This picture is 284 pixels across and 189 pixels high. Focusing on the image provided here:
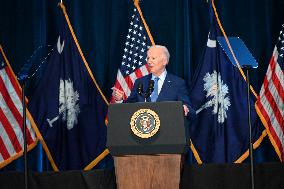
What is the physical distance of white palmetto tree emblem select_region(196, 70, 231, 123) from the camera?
211 inches

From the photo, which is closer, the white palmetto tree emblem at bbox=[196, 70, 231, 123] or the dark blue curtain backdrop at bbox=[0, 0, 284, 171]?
the white palmetto tree emblem at bbox=[196, 70, 231, 123]

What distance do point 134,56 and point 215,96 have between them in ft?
3.29

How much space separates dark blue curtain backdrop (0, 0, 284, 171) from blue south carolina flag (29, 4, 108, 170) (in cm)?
18

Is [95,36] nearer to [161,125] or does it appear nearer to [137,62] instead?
[137,62]

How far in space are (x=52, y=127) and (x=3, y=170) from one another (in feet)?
2.80

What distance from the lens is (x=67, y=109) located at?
550cm

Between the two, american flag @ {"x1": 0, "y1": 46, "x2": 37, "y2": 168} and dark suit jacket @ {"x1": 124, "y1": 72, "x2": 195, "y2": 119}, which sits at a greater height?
dark suit jacket @ {"x1": 124, "y1": 72, "x2": 195, "y2": 119}

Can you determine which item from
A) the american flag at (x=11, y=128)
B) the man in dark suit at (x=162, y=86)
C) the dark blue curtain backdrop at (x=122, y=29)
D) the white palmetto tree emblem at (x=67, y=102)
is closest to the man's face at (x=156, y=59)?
the man in dark suit at (x=162, y=86)

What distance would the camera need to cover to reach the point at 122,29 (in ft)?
18.7

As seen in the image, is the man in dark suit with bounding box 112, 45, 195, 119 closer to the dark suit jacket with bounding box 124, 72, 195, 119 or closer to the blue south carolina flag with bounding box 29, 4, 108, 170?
the dark suit jacket with bounding box 124, 72, 195, 119

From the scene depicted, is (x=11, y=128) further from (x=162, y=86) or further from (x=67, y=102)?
(x=162, y=86)

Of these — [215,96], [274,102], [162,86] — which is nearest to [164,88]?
[162,86]

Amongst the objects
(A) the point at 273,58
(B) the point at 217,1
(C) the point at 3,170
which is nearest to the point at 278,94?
(A) the point at 273,58

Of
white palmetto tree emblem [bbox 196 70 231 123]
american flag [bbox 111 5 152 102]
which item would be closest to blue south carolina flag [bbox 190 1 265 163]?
white palmetto tree emblem [bbox 196 70 231 123]
